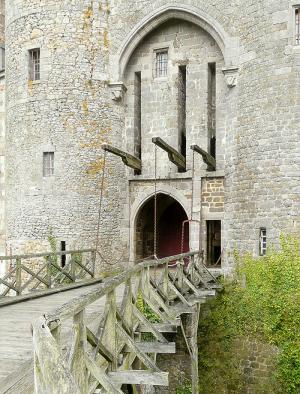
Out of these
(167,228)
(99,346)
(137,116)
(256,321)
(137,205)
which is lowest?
(256,321)

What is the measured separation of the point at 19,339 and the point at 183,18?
10.5m

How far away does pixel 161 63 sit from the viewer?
563 inches

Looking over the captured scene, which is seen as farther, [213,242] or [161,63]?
[161,63]

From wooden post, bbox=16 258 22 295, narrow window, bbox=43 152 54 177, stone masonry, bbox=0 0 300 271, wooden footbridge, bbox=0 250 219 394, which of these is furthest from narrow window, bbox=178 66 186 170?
wooden post, bbox=16 258 22 295

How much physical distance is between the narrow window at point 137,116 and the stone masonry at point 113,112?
3cm

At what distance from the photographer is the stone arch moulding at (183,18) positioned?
1236 centimetres

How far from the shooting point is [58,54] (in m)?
13.8

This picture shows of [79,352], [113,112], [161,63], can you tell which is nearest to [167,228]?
[113,112]

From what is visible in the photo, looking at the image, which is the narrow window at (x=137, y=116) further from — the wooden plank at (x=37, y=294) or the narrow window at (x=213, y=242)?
the wooden plank at (x=37, y=294)

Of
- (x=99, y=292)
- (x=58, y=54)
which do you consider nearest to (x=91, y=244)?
(x=58, y=54)

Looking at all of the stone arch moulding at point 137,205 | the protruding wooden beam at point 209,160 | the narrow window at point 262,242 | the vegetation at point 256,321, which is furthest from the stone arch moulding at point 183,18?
the vegetation at point 256,321

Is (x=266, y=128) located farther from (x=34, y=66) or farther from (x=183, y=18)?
(x=34, y=66)

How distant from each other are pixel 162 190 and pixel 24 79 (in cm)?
503

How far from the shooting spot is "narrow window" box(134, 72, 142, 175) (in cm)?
1447
